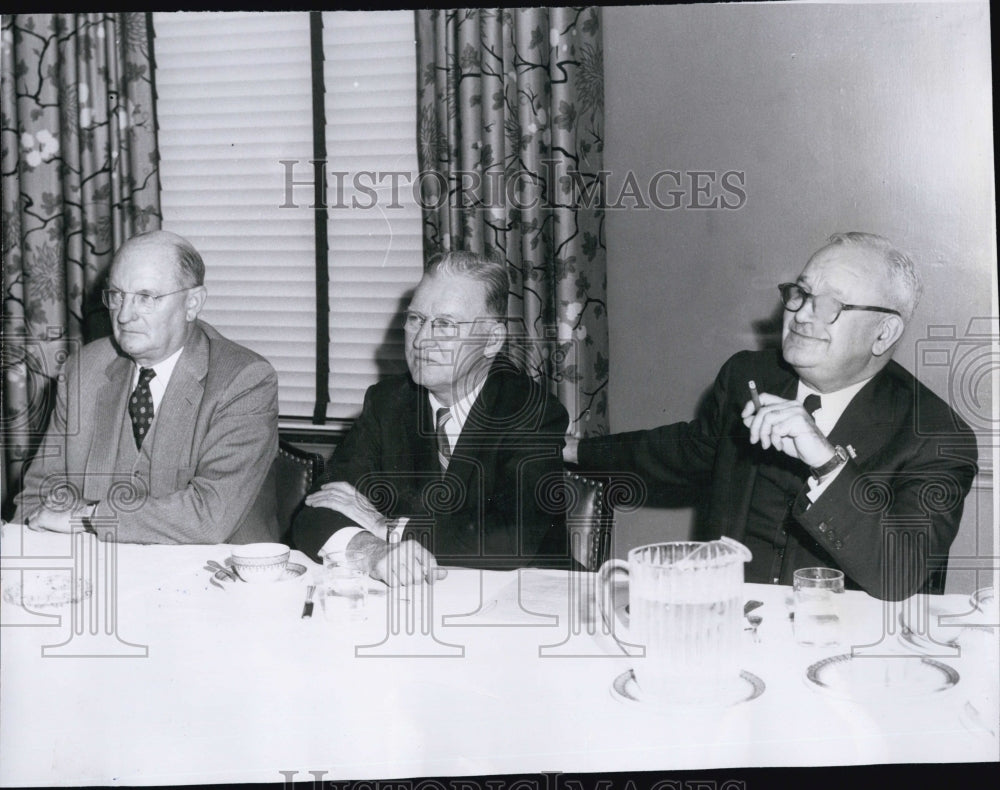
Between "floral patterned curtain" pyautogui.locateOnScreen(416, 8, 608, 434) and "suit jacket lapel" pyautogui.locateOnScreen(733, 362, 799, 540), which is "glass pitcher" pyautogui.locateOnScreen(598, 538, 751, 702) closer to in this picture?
"suit jacket lapel" pyautogui.locateOnScreen(733, 362, 799, 540)

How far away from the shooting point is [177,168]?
107 inches

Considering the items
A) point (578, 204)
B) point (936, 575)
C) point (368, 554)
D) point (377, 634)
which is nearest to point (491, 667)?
point (377, 634)

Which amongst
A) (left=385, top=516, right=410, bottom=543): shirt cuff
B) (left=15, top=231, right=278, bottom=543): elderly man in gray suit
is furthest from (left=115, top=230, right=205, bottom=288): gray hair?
(left=385, top=516, right=410, bottom=543): shirt cuff

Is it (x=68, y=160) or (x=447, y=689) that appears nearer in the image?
(x=447, y=689)

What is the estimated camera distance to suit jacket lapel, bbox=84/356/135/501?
2.16 m

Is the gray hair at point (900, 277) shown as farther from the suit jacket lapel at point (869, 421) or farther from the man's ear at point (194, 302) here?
the man's ear at point (194, 302)

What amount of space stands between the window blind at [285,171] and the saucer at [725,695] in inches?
61.5

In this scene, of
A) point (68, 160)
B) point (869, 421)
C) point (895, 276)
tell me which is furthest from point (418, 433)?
point (68, 160)

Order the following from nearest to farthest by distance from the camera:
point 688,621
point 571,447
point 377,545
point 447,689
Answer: point 688,621 < point 447,689 < point 377,545 < point 571,447

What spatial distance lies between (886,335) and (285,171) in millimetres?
1550

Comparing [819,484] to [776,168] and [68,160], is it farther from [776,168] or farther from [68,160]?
[68,160]

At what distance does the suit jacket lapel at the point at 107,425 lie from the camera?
2.16 meters

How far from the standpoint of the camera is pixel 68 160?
9.04ft

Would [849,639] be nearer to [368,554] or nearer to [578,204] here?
[368,554]
